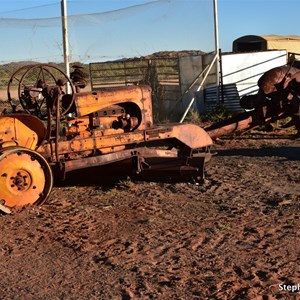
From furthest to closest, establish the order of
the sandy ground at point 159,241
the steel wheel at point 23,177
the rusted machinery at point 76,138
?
the rusted machinery at point 76,138 → the steel wheel at point 23,177 → the sandy ground at point 159,241

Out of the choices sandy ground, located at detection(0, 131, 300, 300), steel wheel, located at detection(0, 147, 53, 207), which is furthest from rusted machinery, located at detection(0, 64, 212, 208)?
sandy ground, located at detection(0, 131, 300, 300)

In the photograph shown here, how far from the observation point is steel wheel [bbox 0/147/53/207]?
593 centimetres

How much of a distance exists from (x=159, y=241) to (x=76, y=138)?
7.50 ft

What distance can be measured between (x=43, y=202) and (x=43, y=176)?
1.06 ft

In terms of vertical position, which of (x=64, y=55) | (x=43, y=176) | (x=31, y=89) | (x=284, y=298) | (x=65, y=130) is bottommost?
(x=284, y=298)

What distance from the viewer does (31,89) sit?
262 inches

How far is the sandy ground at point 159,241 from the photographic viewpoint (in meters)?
4.03

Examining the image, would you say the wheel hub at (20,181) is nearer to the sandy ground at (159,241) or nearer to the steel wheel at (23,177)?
the steel wheel at (23,177)

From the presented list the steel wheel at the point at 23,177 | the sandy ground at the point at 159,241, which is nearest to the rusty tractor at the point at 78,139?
the steel wheel at the point at 23,177

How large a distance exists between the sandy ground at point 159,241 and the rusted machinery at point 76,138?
305mm

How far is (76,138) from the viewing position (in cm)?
679

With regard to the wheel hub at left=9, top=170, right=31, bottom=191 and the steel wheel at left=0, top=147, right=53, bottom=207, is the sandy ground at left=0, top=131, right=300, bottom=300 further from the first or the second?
the wheel hub at left=9, top=170, right=31, bottom=191

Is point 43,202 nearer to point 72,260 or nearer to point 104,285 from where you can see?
point 72,260

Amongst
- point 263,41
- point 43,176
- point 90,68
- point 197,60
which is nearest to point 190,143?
point 43,176
